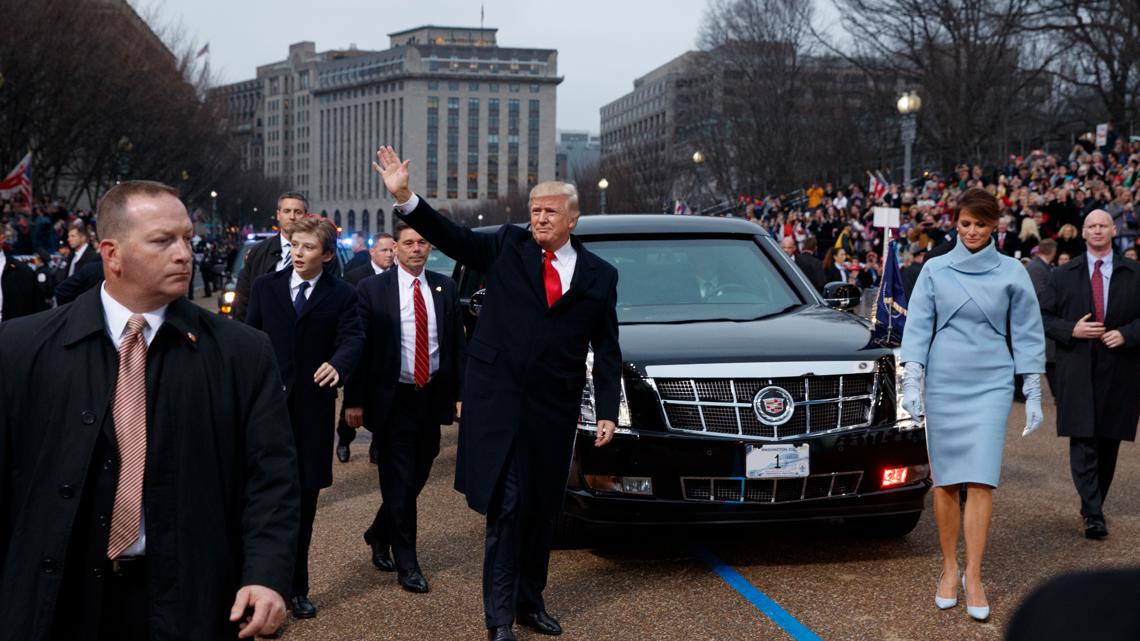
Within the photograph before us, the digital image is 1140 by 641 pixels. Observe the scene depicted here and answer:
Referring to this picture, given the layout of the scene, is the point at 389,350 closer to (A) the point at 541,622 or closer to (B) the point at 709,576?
(A) the point at 541,622

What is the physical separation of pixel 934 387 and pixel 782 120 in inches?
1962

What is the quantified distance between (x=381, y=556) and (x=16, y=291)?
5.45 m

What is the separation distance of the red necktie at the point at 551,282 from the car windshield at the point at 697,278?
2.00 m

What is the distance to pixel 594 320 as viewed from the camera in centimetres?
564

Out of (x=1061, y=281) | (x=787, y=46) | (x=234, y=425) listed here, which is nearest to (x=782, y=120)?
(x=787, y=46)

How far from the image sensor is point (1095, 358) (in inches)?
310

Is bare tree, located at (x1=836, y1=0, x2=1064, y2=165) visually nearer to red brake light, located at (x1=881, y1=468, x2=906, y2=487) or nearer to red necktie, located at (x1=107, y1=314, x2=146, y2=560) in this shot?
red brake light, located at (x1=881, y1=468, x2=906, y2=487)

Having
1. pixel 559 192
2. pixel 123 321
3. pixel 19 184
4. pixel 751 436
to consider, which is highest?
pixel 19 184

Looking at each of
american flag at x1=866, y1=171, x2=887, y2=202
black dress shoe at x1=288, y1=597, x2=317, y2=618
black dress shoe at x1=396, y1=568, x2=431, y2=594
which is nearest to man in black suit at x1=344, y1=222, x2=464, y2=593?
black dress shoe at x1=396, y1=568, x2=431, y2=594

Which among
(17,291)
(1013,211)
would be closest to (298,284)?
(17,291)

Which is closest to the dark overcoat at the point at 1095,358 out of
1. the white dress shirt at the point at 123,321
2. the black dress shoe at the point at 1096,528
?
the black dress shoe at the point at 1096,528

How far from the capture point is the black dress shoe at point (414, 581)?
632 cm

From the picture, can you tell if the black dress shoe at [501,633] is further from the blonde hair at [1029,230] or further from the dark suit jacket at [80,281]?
the blonde hair at [1029,230]

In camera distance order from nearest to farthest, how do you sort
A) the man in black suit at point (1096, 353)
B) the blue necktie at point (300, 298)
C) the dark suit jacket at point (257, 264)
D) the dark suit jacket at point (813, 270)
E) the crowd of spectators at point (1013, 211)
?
the blue necktie at point (300, 298)
the dark suit jacket at point (257, 264)
the man in black suit at point (1096, 353)
the dark suit jacket at point (813, 270)
the crowd of spectators at point (1013, 211)
